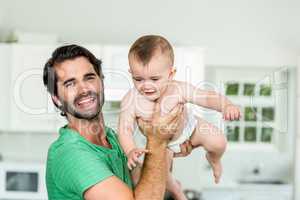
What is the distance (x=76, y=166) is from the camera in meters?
1.08

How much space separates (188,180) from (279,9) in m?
1.25

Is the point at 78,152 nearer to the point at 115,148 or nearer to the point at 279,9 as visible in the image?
the point at 115,148

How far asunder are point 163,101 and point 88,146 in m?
0.22

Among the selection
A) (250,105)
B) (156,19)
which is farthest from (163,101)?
(250,105)

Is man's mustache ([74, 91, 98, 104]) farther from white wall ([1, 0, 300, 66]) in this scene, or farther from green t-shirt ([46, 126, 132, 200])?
white wall ([1, 0, 300, 66])


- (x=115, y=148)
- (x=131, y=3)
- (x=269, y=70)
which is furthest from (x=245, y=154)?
(x=115, y=148)

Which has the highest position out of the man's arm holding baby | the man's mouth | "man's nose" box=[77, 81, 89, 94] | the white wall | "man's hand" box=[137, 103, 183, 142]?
the white wall

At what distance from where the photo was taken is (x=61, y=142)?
1.15 meters

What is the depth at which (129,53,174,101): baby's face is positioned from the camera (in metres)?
1.15

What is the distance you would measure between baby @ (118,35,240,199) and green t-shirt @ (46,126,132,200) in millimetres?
56

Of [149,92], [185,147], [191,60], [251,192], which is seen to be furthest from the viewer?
[251,192]

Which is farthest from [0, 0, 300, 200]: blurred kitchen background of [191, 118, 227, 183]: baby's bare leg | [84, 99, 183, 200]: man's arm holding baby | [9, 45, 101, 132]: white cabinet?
[84, 99, 183, 200]: man's arm holding baby

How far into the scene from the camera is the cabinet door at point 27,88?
299cm

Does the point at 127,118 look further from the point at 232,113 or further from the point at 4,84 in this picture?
the point at 4,84
